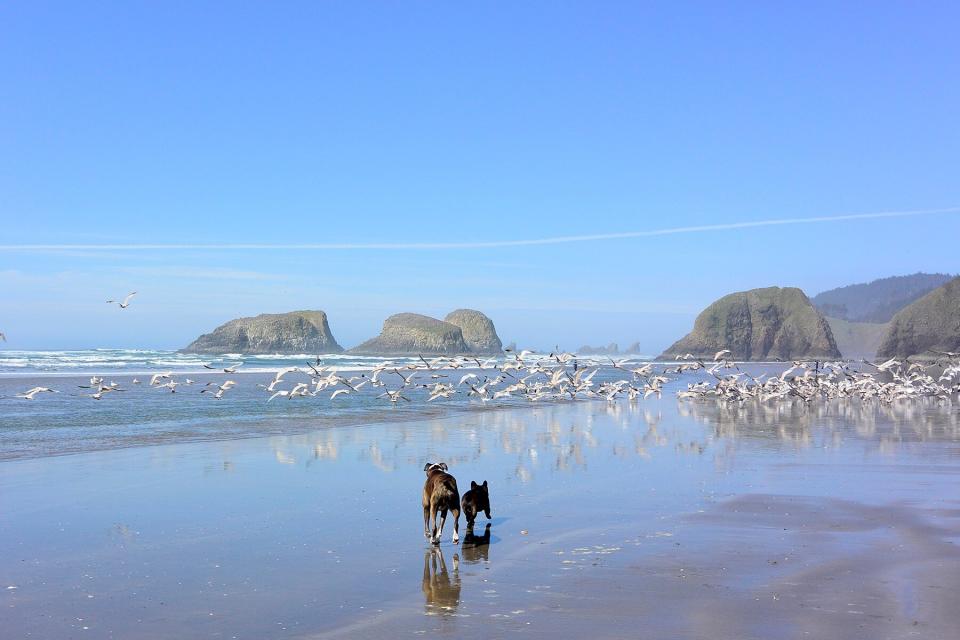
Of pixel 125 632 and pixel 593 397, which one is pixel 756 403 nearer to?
pixel 593 397

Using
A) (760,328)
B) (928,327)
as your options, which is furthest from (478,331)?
(928,327)

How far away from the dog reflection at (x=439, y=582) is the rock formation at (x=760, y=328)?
15443 cm

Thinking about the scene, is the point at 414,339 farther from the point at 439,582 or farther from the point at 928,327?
the point at 439,582

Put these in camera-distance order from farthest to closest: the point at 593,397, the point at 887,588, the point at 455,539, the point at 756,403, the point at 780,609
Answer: the point at 593,397
the point at 756,403
the point at 455,539
the point at 887,588
the point at 780,609

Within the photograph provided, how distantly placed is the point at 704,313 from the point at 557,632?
16785 cm

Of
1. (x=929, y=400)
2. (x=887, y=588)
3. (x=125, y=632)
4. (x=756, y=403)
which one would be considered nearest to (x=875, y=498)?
(x=887, y=588)

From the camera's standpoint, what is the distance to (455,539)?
9953mm

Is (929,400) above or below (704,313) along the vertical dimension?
below

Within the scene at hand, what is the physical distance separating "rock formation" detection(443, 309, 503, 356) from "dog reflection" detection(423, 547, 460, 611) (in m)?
158

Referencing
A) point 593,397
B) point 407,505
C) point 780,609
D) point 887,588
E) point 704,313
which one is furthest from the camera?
point 704,313

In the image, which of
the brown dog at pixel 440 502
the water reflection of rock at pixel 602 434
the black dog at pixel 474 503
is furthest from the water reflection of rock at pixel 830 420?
the brown dog at pixel 440 502

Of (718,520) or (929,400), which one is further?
(929,400)

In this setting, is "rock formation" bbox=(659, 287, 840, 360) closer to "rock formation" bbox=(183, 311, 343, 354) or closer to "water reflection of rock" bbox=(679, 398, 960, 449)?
"rock formation" bbox=(183, 311, 343, 354)

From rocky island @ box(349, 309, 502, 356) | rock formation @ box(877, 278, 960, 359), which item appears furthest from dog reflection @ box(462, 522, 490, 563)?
rock formation @ box(877, 278, 960, 359)
